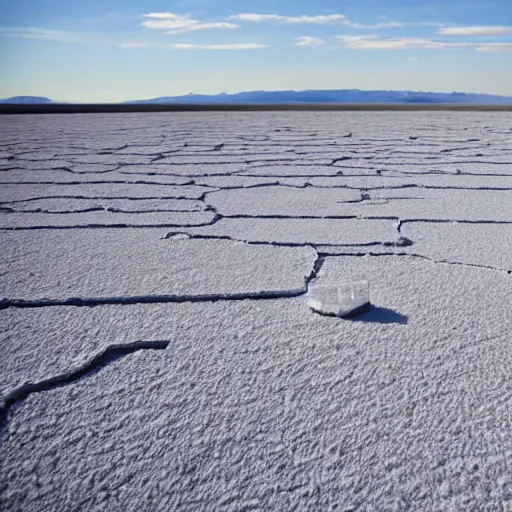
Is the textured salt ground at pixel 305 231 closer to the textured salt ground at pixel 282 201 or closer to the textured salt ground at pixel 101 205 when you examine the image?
the textured salt ground at pixel 282 201

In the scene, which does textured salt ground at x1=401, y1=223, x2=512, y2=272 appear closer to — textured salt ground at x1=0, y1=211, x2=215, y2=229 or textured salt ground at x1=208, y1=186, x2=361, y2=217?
textured salt ground at x1=208, y1=186, x2=361, y2=217

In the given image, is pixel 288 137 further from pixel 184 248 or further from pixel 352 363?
pixel 352 363

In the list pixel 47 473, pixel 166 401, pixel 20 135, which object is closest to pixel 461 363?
pixel 166 401

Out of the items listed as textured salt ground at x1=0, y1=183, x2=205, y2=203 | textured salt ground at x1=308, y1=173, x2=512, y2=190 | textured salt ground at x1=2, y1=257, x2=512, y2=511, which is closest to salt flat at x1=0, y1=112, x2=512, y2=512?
textured salt ground at x1=2, y1=257, x2=512, y2=511

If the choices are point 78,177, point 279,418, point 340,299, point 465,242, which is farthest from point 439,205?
point 78,177

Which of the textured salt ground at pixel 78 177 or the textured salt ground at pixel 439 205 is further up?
the textured salt ground at pixel 78 177

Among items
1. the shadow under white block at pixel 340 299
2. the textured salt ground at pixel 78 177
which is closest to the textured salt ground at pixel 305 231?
the shadow under white block at pixel 340 299

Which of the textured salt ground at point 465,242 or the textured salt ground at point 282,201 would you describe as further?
the textured salt ground at point 282,201
